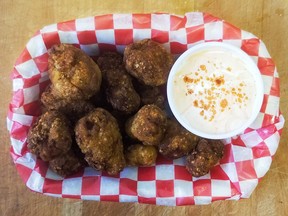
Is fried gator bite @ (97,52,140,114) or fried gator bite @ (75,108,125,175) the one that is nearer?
fried gator bite @ (75,108,125,175)

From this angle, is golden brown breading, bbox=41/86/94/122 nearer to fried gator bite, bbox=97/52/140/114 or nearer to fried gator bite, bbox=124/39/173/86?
fried gator bite, bbox=97/52/140/114

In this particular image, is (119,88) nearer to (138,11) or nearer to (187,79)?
(187,79)

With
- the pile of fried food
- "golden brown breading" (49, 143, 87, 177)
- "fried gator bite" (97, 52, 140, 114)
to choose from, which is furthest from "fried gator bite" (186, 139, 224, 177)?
"golden brown breading" (49, 143, 87, 177)

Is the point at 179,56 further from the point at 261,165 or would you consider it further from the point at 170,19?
the point at 261,165

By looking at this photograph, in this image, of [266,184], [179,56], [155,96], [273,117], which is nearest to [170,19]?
[179,56]

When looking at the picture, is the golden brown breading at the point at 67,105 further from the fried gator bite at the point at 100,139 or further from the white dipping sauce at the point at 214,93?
the white dipping sauce at the point at 214,93

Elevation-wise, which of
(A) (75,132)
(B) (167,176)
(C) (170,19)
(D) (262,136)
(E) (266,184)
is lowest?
(E) (266,184)

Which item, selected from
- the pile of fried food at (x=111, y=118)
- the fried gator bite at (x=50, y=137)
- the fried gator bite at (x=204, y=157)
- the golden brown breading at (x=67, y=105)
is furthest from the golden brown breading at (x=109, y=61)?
the fried gator bite at (x=204, y=157)
